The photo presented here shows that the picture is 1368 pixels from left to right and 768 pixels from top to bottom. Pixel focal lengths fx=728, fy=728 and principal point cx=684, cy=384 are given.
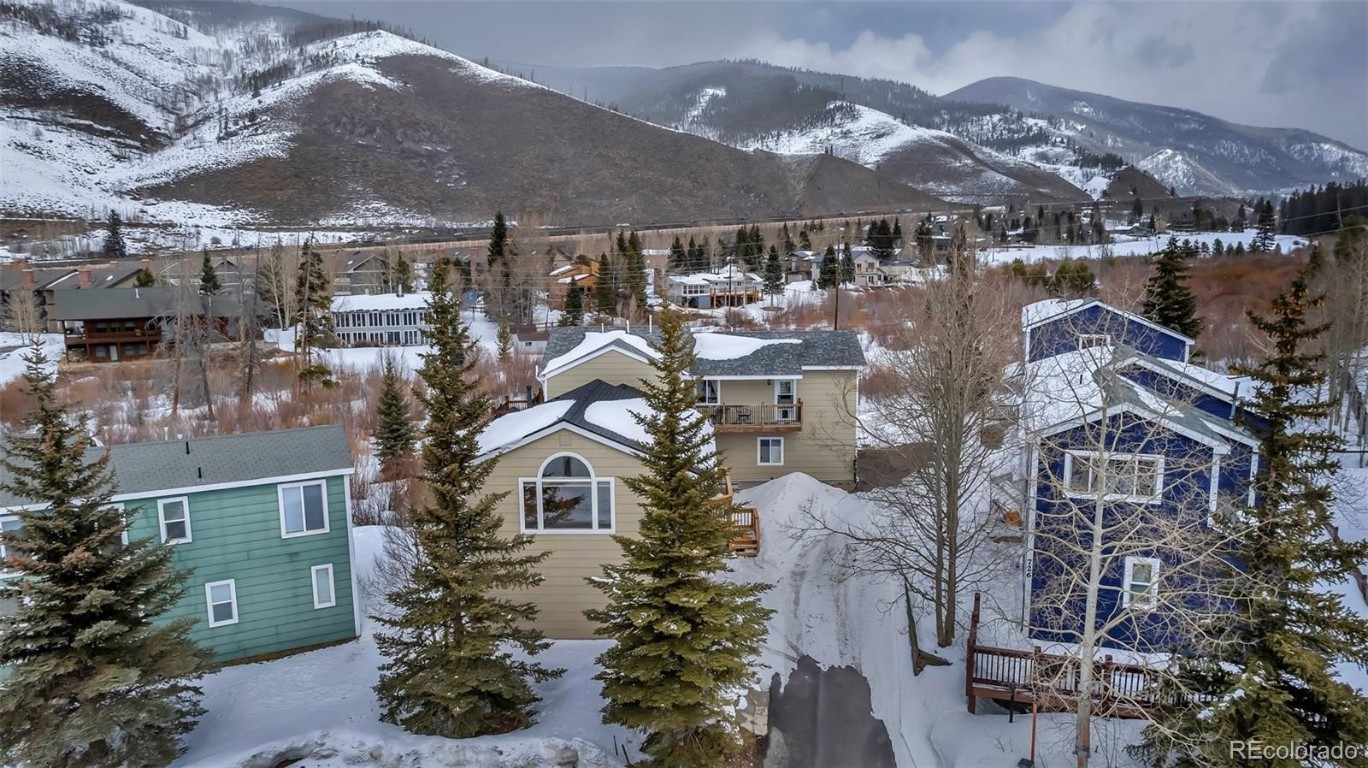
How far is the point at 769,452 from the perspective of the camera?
26.8 meters

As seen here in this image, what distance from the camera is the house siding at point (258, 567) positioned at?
580 inches

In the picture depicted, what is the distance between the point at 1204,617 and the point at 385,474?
27265mm

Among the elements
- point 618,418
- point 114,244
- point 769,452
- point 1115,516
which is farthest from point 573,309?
point 114,244

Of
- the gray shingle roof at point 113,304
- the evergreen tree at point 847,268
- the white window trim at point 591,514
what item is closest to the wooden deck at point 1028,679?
the white window trim at point 591,514

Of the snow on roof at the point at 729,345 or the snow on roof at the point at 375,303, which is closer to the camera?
the snow on roof at the point at 729,345

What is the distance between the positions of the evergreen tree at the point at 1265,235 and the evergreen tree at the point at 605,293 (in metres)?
60.2

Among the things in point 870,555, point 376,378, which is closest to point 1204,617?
point 870,555

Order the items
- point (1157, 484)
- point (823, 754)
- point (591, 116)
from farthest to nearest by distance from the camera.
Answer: point (591, 116) → point (1157, 484) → point (823, 754)

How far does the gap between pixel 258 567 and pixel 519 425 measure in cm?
616

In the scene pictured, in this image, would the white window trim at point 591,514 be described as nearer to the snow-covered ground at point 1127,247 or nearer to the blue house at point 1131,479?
the blue house at point 1131,479

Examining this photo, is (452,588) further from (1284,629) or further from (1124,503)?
(1124,503)

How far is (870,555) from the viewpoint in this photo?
18609 mm

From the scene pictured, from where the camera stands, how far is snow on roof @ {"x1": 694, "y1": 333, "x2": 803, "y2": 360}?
26.6 m

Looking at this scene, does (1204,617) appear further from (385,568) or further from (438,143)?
(438,143)
